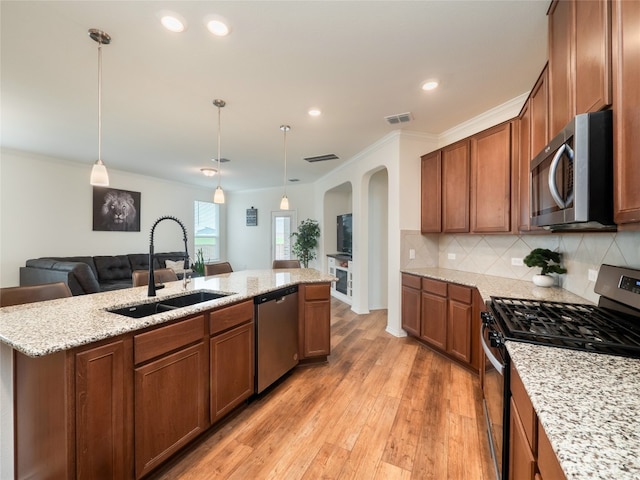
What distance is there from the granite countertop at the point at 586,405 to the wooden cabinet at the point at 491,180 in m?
1.84

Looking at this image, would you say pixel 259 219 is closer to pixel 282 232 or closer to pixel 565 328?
pixel 282 232

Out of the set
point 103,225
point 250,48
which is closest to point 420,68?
point 250,48

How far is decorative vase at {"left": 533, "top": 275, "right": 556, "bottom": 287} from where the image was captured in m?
2.30

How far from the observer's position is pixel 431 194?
11.3 feet

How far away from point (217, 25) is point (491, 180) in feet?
8.64

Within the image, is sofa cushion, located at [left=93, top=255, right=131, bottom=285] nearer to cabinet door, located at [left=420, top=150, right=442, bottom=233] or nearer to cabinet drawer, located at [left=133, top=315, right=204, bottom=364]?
cabinet drawer, located at [left=133, top=315, right=204, bottom=364]

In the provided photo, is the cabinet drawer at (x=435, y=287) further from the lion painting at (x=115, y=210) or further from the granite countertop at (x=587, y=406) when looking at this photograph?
the lion painting at (x=115, y=210)

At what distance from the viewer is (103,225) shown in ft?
17.5

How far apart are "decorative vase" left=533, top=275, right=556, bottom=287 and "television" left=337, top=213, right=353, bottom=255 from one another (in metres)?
3.31

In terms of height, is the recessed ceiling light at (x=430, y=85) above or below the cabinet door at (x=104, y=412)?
above

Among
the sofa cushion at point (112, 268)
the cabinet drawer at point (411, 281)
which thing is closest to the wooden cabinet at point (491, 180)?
the cabinet drawer at point (411, 281)

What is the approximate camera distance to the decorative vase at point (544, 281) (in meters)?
2.30

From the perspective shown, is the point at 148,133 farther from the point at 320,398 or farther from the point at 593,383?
the point at 593,383

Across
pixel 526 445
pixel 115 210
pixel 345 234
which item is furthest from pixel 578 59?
pixel 115 210
